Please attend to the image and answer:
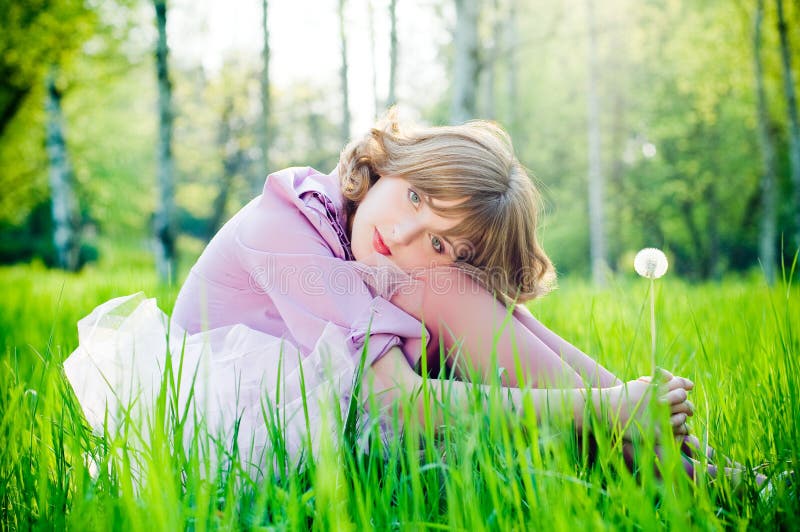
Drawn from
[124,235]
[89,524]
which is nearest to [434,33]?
[124,235]

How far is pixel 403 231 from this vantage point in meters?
1.53

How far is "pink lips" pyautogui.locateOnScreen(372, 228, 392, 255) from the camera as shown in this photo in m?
1.57

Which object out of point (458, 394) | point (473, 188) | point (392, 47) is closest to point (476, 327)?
point (458, 394)

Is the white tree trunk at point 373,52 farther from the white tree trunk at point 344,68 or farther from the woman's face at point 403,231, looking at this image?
the woman's face at point 403,231

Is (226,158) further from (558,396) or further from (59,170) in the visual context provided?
(558,396)

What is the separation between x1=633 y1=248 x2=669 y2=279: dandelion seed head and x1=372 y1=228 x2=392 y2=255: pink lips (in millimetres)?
655

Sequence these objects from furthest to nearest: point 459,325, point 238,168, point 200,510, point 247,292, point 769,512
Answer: point 238,168 → point 247,292 → point 459,325 → point 769,512 → point 200,510

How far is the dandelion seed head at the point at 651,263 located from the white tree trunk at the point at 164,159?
539cm

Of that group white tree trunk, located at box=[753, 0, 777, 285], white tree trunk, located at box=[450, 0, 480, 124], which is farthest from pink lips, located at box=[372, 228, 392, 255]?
white tree trunk, located at box=[753, 0, 777, 285]

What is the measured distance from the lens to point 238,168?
66.7 feet

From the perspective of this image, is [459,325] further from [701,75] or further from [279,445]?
[701,75]

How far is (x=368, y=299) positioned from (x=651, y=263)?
640 millimetres

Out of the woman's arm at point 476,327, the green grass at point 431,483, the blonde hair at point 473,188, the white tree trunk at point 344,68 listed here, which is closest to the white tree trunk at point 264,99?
the white tree trunk at point 344,68

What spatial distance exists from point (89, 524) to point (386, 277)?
828 mm
